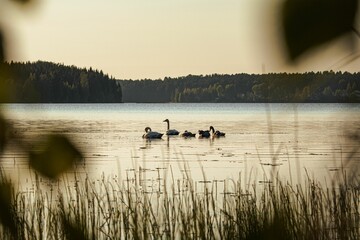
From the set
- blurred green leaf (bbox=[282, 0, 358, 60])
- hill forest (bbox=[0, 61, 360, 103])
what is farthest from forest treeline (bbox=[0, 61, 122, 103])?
blurred green leaf (bbox=[282, 0, 358, 60])

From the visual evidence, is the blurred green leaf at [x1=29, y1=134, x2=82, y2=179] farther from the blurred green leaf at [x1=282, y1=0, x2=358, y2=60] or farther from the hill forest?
the blurred green leaf at [x1=282, y1=0, x2=358, y2=60]

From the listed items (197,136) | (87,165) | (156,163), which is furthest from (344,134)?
(197,136)

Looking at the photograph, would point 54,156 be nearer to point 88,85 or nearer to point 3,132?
point 3,132

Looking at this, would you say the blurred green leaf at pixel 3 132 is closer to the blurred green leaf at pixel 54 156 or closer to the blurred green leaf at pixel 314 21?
the blurred green leaf at pixel 54 156

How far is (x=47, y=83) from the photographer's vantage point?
3.17 ft

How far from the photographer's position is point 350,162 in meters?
0.88

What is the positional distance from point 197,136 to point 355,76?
31734 mm

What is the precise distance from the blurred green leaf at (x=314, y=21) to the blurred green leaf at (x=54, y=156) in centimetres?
30

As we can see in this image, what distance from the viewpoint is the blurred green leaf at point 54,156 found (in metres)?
0.86

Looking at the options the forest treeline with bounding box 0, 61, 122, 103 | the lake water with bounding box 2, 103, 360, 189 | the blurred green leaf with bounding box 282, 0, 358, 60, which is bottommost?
the lake water with bounding box 2, 103, 360, 189

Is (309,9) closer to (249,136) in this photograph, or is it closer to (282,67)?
(282,67)

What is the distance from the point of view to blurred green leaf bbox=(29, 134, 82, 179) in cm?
86

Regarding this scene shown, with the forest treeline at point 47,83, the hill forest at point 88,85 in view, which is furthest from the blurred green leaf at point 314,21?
the forest treeline at point 47,83

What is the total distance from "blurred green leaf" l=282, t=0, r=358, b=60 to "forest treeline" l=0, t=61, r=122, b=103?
0.97ft
